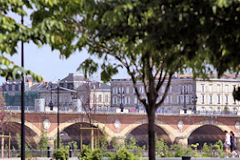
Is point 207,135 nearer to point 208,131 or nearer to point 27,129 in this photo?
point 208,131

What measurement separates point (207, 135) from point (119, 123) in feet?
78.8

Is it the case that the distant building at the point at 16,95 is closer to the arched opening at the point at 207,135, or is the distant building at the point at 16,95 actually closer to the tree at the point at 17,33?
the arched opening at the point at 207,135

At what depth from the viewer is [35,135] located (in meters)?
77.4

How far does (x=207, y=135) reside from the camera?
103438 millimetres

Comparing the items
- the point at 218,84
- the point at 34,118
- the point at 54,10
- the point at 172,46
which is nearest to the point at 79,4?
the point at 54,10

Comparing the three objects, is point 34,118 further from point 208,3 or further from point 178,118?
point 208,3

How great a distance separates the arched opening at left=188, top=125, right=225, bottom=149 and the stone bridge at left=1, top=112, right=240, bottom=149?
38cm

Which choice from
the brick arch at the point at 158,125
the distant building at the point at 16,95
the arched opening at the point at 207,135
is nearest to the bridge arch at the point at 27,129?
the brick arch at the point at 158,125

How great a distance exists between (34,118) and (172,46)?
62.6 metres

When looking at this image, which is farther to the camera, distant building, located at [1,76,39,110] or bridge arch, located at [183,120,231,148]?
distant building, located at [1,76,39,110]

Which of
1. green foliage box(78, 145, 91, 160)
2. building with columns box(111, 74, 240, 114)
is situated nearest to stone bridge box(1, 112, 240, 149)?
building with columns box(111, 74, 240, 114)

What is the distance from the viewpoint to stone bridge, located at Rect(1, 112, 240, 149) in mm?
76500

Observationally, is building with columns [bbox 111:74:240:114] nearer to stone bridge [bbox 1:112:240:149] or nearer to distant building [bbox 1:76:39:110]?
distant building [bbox 1:76:39:110]

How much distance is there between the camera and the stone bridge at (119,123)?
76.5 meters
